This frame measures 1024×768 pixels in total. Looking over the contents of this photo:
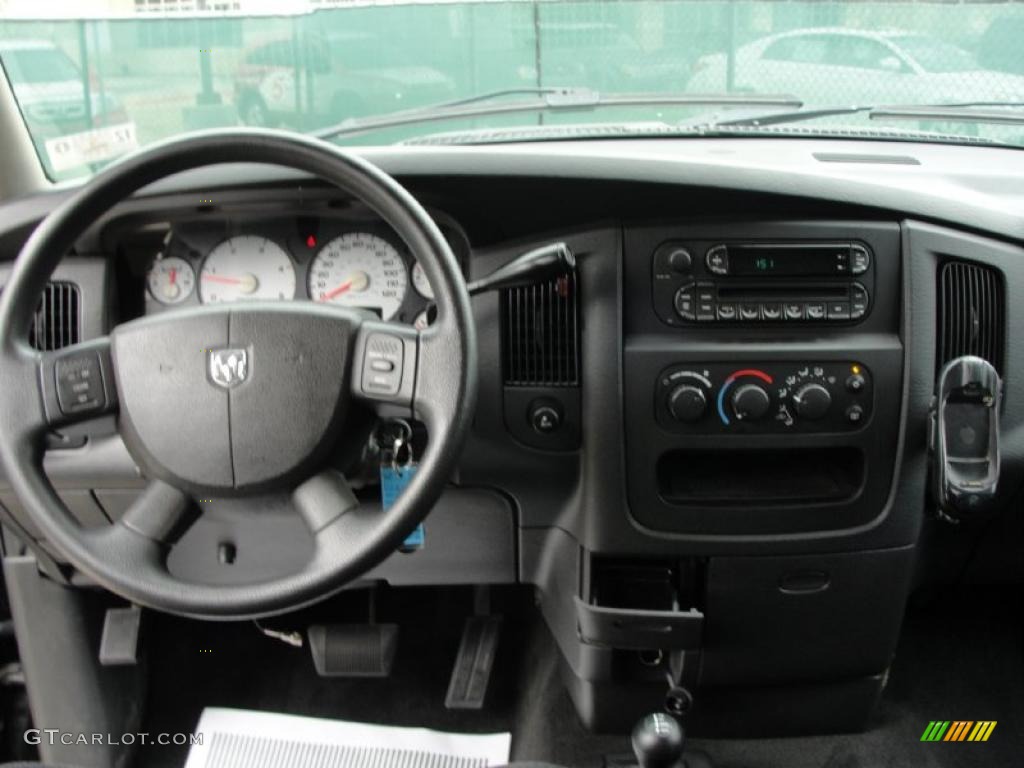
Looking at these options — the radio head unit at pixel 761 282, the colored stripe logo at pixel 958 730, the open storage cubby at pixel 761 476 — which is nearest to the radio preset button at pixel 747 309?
the radio head unit at pixel 761 282

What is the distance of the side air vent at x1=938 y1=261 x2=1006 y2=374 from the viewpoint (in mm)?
1456

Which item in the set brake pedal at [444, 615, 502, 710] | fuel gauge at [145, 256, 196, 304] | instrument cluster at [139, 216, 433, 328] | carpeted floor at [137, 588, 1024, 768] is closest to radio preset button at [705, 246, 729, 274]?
instrument cluster at [139, 216, 433, 328]

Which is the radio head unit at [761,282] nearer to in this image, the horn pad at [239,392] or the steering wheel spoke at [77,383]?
the horn pad at [239,392]

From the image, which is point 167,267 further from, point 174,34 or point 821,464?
point 821,464

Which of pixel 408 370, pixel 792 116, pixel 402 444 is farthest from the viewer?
pixel 792 116

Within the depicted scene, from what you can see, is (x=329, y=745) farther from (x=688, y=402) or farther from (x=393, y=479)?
(x=688, y=402)

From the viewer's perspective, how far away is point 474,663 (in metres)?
2.09

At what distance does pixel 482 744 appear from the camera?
1.93 m

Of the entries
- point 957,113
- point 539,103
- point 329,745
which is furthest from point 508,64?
point 329,745

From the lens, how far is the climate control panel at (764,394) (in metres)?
1.42

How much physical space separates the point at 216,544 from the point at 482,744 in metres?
0.68

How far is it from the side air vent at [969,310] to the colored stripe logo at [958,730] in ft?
2.74

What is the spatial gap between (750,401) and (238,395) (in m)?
0.72

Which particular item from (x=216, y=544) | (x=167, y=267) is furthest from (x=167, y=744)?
(x=167, y=267)
